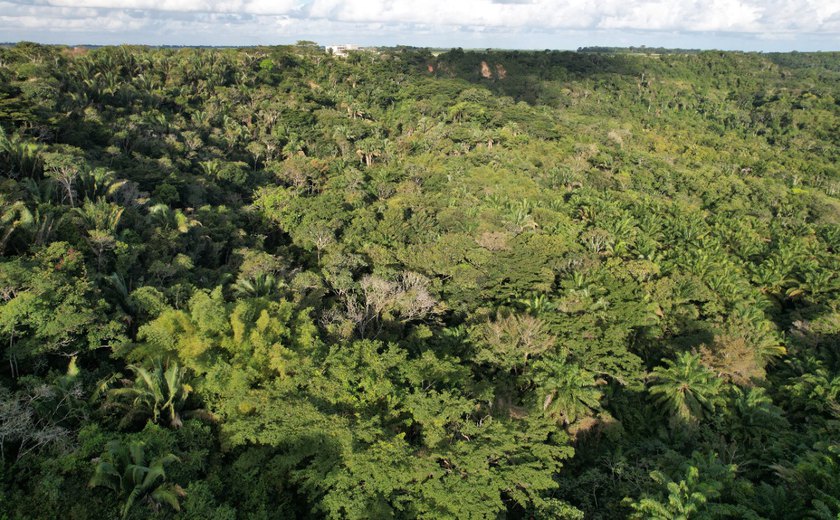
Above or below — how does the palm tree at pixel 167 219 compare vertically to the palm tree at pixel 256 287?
above

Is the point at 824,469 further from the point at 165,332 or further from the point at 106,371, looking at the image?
the point at 106,371

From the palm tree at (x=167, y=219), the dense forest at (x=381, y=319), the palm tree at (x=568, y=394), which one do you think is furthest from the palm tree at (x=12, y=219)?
the palm tree at (x=568, y=394)

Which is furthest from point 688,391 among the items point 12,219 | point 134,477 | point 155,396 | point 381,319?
point 12,219

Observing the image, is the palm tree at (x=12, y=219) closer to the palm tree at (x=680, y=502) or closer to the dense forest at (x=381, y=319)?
the dense forest at (x=381, y=319)

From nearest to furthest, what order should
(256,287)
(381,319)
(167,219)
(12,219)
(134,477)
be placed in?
(134,477), (12,219), (256,287), (381,319), (167,219)

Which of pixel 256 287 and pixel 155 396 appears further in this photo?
pixel 256 287

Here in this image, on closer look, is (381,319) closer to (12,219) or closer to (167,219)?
(167,219)

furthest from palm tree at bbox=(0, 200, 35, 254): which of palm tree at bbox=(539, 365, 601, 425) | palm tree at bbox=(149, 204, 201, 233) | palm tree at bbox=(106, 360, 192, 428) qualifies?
palm tree at bbox=(539, 365, 601, 425)
